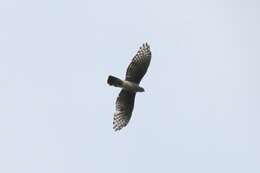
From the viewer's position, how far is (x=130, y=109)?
→ 42125 millimetres

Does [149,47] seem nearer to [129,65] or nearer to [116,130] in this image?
[129,65]

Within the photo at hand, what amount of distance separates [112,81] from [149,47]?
3478 millimetres

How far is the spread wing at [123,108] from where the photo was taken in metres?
41.6

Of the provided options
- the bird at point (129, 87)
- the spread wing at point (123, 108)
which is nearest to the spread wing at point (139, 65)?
the bird at point (129, 87)

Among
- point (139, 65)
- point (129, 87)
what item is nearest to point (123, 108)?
point (129, 87)

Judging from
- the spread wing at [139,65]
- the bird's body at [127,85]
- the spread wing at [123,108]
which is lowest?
the spread wing at [123,108]

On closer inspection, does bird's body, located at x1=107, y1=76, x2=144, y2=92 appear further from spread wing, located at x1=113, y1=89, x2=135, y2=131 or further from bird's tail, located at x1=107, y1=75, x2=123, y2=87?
spread wing, located at x1=113, y1=89, x2=135, y2=131

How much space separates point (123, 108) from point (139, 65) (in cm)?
234

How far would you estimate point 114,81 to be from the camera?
40.8m

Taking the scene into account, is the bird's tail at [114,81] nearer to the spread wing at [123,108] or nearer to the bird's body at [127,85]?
the bird's body at [127,85]

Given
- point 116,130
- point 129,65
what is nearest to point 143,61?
point 129,65

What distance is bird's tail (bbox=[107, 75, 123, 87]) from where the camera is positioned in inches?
1601

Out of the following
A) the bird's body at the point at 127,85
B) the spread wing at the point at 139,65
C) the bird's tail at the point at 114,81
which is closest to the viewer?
the bird's tail at the point at 114,81

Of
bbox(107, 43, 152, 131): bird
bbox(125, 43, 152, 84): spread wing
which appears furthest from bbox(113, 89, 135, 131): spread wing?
bbox(125, 43, 152, 84): spread wing
